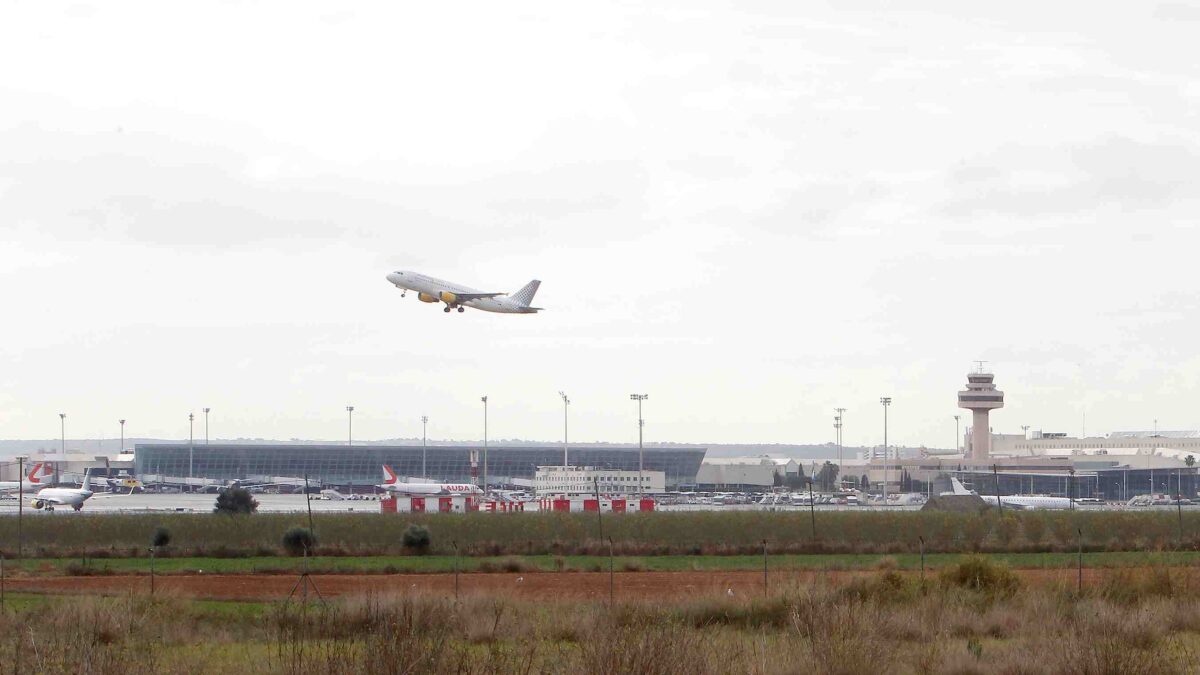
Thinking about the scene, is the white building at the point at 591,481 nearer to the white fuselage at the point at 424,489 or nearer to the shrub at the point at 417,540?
the white fuselage at the point at 424,489

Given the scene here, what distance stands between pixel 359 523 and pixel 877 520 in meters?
27.7

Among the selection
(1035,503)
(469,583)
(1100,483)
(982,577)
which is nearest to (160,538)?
(469,583)

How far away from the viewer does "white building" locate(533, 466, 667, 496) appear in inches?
6693

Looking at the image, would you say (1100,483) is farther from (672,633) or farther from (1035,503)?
(672,633)

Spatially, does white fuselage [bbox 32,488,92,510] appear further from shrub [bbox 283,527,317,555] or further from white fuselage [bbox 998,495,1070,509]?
white fuselage [bbox 998,495,1070,509]

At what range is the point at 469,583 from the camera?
46656 mm

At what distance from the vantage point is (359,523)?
75.8 meters

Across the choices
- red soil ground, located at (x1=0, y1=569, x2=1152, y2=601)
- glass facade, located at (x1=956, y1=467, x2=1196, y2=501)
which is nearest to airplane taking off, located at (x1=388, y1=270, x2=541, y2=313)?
red soil ground, located at (x1=0, y1=569, x2=1152, y2=601)

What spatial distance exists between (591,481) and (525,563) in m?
114

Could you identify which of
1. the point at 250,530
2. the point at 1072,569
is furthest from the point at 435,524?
the point at 1072,569

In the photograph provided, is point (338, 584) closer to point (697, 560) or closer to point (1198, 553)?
point (697, 560)

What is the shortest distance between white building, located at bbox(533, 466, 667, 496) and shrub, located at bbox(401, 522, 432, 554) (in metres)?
96.0

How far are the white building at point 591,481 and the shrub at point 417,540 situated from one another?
315 feet

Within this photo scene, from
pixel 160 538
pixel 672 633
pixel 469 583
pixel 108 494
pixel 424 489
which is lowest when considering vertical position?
pixel 108 494
